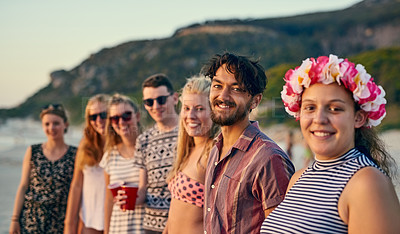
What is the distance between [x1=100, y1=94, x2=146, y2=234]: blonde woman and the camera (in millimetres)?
4055

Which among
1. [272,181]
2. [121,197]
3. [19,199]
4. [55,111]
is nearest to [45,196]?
[19,199]

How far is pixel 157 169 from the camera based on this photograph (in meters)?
3.90

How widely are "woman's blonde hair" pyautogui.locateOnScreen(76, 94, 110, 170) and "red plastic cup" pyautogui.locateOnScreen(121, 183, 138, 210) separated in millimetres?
1068

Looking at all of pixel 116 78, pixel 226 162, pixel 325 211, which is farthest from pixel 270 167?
pixel 116 78

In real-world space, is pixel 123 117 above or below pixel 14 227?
above

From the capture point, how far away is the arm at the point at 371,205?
65.7 inches

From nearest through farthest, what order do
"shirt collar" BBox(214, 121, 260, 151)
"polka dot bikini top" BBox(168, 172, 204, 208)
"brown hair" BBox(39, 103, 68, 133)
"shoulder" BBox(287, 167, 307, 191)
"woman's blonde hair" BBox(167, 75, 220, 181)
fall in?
"shoulder" BBox(287, 167, 307, 191) < "shirt collar" BBox(214, 121, 260, 151) < "polka dot bikini top" BBox(168, 172, 204, 208) < "woman's blonde hair" BBox(167, 75, 220, 181) < "brown hair" BBox(39, 103, 68, 133)

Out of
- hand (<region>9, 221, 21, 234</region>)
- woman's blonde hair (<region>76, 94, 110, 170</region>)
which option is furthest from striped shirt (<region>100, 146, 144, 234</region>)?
hand (<region>9, 221, 21, 234</region>)

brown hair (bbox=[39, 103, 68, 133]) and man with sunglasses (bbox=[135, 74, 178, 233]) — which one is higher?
brown hair (bbox=[39, 103, 68, 133])

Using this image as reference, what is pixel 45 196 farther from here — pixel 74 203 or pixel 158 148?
pixel 158 148

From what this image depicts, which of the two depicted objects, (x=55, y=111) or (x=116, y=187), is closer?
(x=116, y=187)

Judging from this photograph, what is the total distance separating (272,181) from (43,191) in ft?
10.6

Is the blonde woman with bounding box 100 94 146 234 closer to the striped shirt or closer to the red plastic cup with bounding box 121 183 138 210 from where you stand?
the striped shirt

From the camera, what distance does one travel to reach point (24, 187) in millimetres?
4738
